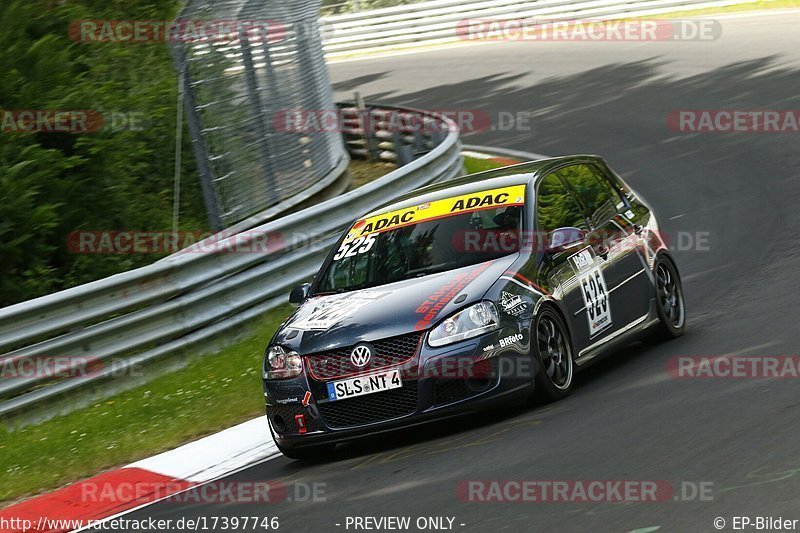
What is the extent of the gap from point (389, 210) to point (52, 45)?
593 cm

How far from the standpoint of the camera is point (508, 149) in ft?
71.3

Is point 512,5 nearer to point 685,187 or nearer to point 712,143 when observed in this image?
point 712,143

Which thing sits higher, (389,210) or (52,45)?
(52,45)

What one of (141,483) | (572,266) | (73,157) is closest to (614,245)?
(572,266)

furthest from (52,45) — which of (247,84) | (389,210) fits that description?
(389,210)

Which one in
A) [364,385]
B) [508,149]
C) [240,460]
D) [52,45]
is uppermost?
[52,45]

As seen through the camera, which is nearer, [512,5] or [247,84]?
[247,84]

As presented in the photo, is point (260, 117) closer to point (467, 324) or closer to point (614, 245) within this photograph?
point (614, 245)

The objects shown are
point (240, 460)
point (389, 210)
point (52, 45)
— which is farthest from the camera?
point (52, 45)

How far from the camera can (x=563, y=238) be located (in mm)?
8250

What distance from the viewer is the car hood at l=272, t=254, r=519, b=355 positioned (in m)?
7.44
